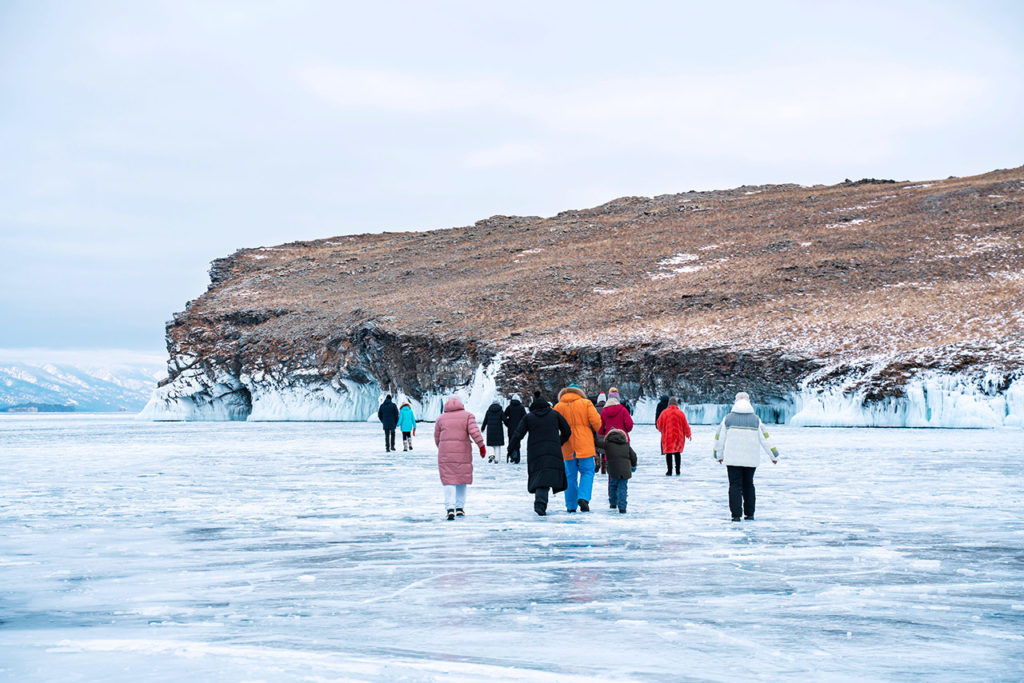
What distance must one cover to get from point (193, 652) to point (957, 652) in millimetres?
4865

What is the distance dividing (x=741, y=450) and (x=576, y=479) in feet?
8.36

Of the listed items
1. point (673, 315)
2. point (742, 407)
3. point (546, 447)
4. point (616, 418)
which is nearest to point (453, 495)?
point (546, 447)

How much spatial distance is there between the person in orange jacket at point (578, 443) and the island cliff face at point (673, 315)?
3480 cm

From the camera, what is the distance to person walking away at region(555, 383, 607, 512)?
13.4m

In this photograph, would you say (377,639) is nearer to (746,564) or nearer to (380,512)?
(746,564)

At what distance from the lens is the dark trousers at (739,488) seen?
41.0 feet

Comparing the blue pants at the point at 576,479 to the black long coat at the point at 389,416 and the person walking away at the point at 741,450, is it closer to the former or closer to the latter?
the person walking away at the point at 741,450

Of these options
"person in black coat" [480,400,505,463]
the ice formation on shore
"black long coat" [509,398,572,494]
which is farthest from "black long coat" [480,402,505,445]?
the ice formation on shore

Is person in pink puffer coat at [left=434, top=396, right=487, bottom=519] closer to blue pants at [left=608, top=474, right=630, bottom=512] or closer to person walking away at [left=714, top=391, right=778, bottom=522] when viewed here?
blue pants at [left=608, top=474, right=630, bottom=512]

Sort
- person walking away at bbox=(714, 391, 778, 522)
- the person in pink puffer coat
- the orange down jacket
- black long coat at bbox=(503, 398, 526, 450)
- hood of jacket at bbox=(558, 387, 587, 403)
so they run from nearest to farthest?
person walking away at bbox=(714, 391, 778, 522)
the person in pink puffer coat
the orange down jacket
hood of jacket at bbox=(558, 387, 587, 403)
black long coat at bbox=(503, 398, 526, 450)

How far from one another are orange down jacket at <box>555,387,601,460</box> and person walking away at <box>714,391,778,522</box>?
66.1 inches

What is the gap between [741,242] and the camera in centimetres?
8788

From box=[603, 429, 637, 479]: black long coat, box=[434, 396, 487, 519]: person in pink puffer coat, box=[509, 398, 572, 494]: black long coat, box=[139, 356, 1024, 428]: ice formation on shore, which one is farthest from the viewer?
box=[139, 356, 1024, 428]: ice formation on shore

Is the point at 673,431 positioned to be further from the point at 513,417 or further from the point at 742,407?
the point at 742,407
